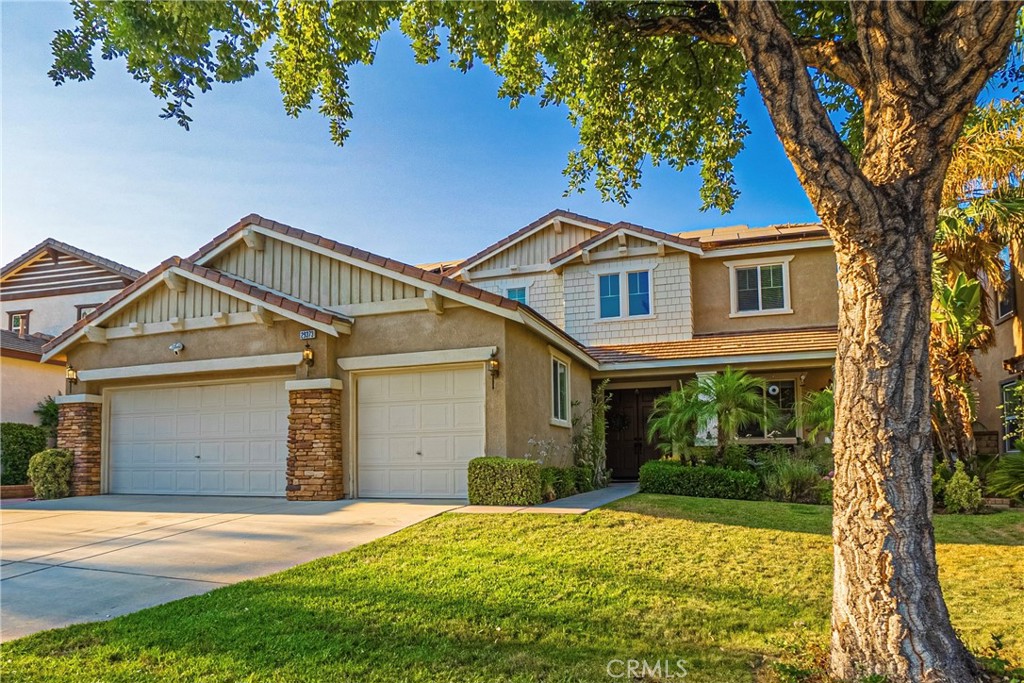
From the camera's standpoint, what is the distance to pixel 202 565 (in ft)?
25.2

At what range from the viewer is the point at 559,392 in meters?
15.1

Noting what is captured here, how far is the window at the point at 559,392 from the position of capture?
14.6 m

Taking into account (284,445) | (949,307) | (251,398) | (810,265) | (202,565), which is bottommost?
(202,565)

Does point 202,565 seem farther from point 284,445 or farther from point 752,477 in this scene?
point 752,477

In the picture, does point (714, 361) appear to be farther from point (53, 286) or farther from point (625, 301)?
A: point (53, 286)

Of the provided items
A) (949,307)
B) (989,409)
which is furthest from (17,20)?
(989,409)

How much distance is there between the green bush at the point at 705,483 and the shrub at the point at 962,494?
3.04m

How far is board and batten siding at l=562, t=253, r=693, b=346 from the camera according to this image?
715 inches

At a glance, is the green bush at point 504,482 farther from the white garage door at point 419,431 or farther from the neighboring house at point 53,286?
the neighboring house at point 53,286

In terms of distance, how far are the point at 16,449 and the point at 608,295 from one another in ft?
48.6

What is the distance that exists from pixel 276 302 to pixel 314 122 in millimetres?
4447

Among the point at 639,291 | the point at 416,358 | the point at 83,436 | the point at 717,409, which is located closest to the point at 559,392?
the point at 717,409

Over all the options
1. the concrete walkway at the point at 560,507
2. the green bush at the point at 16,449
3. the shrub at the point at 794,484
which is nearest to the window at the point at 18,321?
the green bush at the point at 16,449

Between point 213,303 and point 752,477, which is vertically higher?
point 213,303
